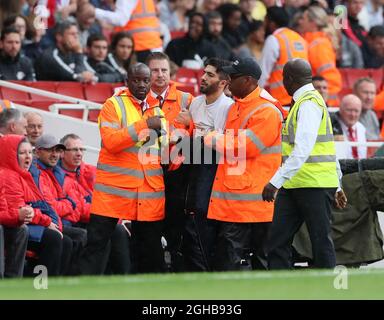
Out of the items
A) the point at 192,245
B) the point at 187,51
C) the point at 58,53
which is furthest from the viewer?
the point at 187,51

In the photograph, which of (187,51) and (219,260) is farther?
(187,51)

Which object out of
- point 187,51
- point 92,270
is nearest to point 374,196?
point 92,270

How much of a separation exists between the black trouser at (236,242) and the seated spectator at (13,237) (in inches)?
70.3

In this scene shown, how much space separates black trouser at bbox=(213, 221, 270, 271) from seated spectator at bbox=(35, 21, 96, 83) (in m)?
5.72

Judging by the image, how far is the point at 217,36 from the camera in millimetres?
21797

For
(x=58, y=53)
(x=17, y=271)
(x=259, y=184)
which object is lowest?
(x=17, y=271)

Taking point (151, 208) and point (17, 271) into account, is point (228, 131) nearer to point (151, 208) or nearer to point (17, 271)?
point (151, 208)

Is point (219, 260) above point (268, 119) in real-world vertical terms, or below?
below

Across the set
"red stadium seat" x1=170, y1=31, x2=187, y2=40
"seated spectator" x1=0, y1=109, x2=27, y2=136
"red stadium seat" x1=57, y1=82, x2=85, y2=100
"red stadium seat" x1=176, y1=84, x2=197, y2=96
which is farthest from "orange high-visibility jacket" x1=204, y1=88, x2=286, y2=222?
"red stadium seat" x1=170, y1=31, x2=187, y2=40

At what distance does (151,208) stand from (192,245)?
673mm

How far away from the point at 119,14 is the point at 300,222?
7076mm

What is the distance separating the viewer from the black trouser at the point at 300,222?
42.7 ft

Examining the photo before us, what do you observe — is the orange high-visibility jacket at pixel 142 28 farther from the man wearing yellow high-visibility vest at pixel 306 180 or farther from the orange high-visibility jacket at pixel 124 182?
the man wearing yellow high-visibility vest at pixel 306 180

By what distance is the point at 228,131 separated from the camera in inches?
525
